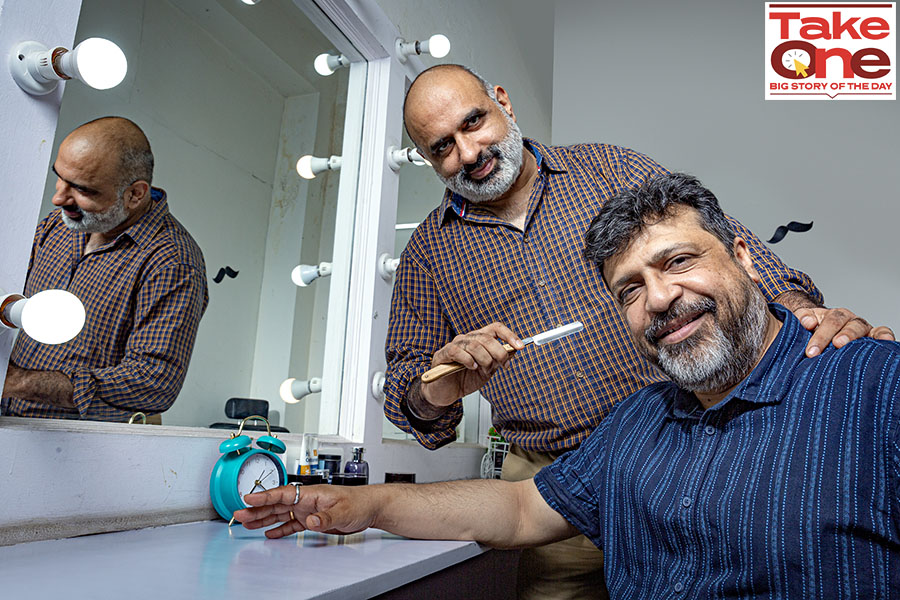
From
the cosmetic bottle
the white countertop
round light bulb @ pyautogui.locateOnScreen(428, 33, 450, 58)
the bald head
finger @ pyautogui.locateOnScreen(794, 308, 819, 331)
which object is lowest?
the white countertop

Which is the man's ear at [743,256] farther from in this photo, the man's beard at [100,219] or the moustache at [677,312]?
the man's beard at [100,219]

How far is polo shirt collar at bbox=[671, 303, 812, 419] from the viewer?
95 centimetres

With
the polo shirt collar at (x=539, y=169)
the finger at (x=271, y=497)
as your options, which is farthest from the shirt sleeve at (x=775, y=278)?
the finger at (x=271, y=497)

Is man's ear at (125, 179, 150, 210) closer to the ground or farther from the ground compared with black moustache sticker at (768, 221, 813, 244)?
closer to the ground

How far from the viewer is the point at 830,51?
2738 mm

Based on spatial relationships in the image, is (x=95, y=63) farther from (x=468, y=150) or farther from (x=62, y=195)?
(x=468, y=150)

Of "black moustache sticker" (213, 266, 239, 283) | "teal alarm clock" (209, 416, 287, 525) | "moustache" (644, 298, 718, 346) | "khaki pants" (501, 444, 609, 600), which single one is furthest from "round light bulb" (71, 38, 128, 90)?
"khaki pants" (501, 444, 609, 600)

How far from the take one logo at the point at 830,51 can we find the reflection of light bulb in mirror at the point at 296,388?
7.25ft

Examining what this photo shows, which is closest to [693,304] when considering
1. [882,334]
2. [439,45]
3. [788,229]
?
[882,334]

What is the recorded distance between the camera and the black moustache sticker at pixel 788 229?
8.35ft

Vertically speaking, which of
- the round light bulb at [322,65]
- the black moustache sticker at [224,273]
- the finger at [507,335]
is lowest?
the finger at [507,335]

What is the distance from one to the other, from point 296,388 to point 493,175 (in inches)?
27.1

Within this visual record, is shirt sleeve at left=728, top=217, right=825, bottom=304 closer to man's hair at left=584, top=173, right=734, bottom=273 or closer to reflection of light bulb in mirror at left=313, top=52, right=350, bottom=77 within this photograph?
man's hair at left=584, top=173, right=734, bottom=273

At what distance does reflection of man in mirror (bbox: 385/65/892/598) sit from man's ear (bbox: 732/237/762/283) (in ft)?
0.43
